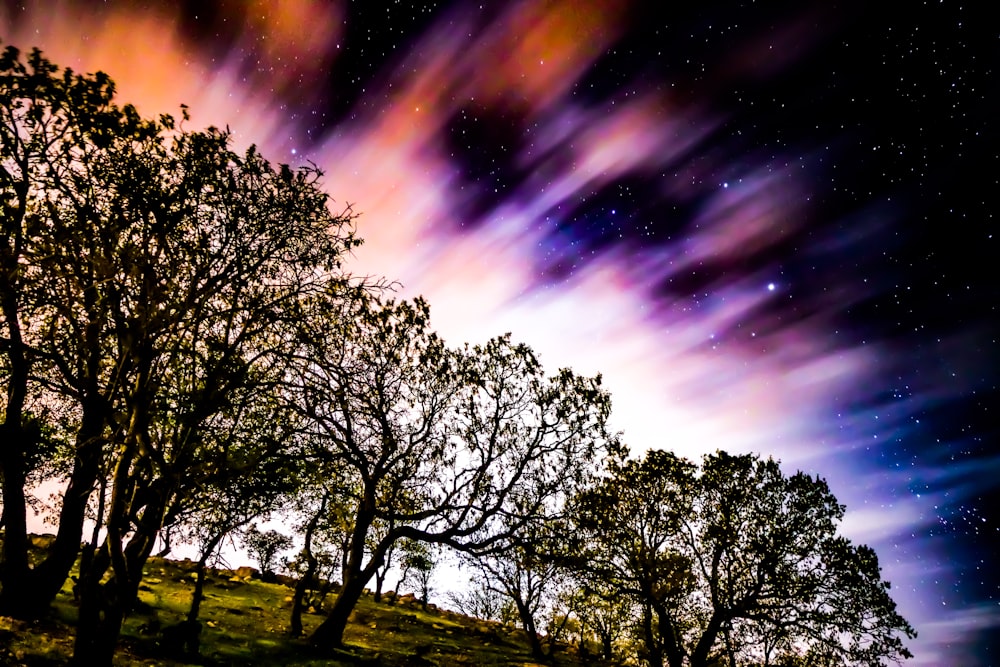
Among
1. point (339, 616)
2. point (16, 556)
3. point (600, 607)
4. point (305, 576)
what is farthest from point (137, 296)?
point (600, 607)

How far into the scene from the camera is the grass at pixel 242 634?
17.1 m

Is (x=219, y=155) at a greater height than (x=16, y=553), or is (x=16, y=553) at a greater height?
(x=219, y=155)

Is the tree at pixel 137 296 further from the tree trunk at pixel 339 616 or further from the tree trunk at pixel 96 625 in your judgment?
the tree trunk at pixel 339 616

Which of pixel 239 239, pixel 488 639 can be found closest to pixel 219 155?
pixel 239 239

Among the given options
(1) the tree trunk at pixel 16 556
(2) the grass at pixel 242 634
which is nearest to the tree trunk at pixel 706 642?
(2) the grass at pixel 242 634

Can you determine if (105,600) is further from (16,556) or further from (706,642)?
(706,642)

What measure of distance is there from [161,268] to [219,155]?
11.8 feet

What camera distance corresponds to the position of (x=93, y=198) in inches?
504

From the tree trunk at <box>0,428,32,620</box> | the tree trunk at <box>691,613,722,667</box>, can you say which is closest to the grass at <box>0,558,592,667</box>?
the tree trunk at <box>0,428,32,620</box>

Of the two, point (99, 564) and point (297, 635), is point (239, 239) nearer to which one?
point (99, 564)

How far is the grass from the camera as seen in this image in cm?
1711

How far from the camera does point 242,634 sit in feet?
95.4

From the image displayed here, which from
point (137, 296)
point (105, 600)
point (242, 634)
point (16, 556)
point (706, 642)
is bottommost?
point (242, 634)

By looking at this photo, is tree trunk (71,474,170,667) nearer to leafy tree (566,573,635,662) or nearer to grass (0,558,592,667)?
grass (0,558,592,667)
